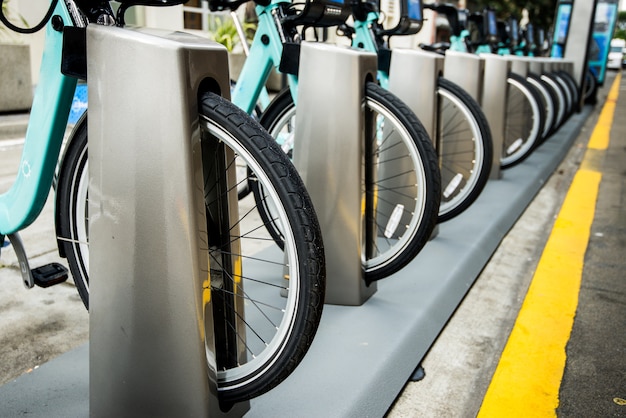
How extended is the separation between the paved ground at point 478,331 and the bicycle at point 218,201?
35 centimetres

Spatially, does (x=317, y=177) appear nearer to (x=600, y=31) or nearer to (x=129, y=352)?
(x=129, y=352)

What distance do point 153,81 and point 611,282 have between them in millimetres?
2667

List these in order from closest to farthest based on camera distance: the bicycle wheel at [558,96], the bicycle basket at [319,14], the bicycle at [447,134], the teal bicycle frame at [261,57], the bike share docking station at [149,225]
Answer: the bike share docking station at [149,225]
the bicycle basket at [319,14]
the teal bicycle frame at [261,57]
the bicycle at [447,134]
the bicycle wheel at [558,96]

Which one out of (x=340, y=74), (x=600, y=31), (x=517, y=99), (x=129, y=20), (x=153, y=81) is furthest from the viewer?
(x=600, y=31)

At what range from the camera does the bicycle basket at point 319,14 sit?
2547mm

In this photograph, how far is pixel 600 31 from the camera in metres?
13.5

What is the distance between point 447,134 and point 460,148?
112 millimetres

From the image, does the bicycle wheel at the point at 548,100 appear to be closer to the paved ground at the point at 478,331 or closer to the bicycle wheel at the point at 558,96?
the bicycle wheel at the point at 558,96

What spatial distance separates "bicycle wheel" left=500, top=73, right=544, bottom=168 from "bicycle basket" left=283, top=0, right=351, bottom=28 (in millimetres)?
2621

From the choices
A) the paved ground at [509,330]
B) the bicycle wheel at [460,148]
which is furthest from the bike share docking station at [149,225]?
the bicycle wheel at [460,148]

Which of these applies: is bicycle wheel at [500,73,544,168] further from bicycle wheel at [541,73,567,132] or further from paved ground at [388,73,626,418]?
bicycle wheel at [541,73,567,132]

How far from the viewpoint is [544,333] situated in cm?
259


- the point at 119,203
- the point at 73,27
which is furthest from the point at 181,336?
the point at 73,27

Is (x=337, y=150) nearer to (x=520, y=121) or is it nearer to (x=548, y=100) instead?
(x=520, y=121)
